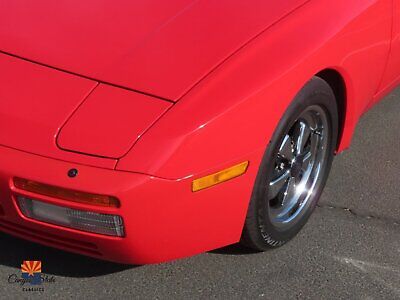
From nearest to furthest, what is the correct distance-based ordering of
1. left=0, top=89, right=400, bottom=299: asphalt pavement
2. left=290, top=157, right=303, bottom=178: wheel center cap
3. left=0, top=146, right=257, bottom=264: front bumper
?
1. left=0, top=146, right=257, bottom=264: front bumper
2. left=0, top=89, right=400, bottom=299: asphalt pavement
3. left=290, top=157, right=303, bottom=178: wheel center cap

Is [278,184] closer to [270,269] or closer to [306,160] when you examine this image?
[306,160]

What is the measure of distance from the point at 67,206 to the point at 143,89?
1.73ft

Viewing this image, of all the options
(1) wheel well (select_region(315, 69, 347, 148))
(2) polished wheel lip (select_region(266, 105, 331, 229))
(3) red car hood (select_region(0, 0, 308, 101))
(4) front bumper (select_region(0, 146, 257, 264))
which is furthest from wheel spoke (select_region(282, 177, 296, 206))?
(3) red car hood (select_region(0, 0, 308, 101))

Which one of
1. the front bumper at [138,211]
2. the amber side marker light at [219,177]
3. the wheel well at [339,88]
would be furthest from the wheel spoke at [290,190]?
the amber side marker light at [219,177]

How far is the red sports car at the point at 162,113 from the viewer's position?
2.37 metres

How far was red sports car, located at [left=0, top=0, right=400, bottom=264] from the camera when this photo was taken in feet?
7.77

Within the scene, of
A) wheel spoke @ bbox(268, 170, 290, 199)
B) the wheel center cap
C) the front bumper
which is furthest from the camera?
the wheel center cap

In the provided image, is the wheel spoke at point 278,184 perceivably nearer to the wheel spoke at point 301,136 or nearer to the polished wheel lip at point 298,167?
the polished wheel lip at point 298,167

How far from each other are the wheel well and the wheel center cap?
30cm

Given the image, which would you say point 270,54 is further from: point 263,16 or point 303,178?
point 303,178

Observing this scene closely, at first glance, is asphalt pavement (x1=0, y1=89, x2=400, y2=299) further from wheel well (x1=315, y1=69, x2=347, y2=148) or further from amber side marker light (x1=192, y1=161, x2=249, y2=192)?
amber side marker light (x1=192, y1=161, x2=249, y2=192)

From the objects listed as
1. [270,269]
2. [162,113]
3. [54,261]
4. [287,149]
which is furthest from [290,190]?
[54,261]

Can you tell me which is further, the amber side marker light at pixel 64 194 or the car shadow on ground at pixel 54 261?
the car shadow on ground at pixel 54 261

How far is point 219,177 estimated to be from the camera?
245cm
